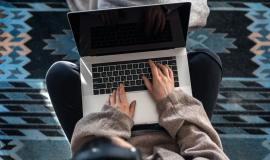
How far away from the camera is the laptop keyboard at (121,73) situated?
1.01 m

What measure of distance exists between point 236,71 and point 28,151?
0.77 meters

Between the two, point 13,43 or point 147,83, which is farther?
point 13,43

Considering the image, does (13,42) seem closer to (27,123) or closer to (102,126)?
(27,123)

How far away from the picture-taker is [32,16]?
1.50 meters

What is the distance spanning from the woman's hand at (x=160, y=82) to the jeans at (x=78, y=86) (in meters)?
0.07

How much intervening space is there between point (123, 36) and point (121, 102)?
164mm

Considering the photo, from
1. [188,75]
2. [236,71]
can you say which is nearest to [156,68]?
[188,75]

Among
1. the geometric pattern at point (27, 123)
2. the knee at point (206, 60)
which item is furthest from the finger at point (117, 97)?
the geometric pattern at point (27, 123)

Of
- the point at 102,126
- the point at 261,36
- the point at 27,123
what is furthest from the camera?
the point at 261,36

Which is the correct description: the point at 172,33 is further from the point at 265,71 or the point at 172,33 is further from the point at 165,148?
the point at 265,71

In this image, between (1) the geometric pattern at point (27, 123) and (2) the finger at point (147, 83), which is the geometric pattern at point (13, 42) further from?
(2) the finger at point (147, 83)

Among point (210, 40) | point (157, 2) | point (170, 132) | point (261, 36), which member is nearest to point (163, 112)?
point (170, 132)

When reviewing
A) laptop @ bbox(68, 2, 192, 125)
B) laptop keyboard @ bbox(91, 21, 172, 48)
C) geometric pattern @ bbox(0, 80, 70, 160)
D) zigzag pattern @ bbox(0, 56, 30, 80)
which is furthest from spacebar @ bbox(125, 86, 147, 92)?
zigzag pattern @ bbox(0, 56, 30, 80)

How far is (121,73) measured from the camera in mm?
1021
